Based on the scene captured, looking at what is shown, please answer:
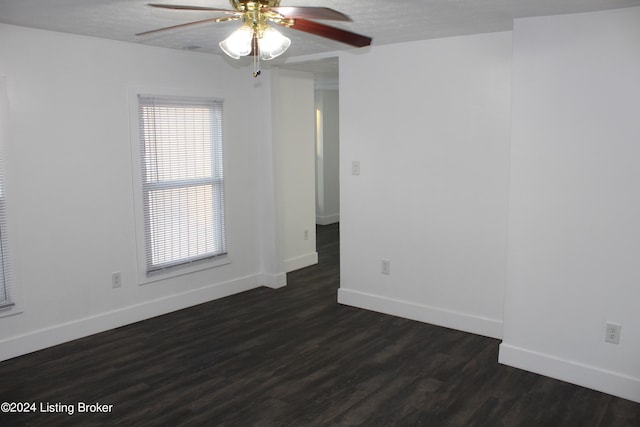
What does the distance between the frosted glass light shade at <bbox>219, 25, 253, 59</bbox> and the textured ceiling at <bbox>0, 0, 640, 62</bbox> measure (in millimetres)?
486

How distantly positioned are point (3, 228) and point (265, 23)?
7.93ft

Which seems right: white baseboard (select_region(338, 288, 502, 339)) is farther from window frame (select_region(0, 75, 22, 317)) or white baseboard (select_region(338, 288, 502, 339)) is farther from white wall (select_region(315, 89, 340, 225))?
white wall (select_region(315, 89, 340, 225))

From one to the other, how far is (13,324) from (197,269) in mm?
1536

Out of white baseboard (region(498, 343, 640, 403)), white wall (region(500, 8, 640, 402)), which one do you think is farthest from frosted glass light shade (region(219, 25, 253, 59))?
white baseboard (region(498, 343, 640, 403))

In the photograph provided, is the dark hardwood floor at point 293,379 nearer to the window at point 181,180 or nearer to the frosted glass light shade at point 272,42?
the window at point 181,180

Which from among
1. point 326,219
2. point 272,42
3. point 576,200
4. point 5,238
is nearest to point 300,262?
point 326,219

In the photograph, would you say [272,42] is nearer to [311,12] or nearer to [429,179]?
[311,12]

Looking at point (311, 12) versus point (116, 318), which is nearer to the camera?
point (311, 12)

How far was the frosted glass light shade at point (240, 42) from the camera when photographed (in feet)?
7.75

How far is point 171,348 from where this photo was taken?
12.7ft

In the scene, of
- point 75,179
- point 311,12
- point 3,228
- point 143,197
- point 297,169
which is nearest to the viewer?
point 311,12

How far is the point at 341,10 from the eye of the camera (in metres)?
2.96

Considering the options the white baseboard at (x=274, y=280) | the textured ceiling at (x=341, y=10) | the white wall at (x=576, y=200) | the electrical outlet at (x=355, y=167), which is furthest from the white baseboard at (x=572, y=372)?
the white baseboard at (x=274, y=280)

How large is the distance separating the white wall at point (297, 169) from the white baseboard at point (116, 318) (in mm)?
744
